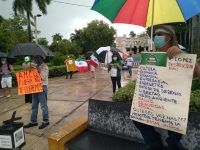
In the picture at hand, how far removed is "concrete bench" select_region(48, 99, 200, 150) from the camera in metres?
2.42

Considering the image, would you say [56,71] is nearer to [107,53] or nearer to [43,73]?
[107,53]

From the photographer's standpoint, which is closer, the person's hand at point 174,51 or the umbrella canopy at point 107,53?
the person's hand at point 174,51

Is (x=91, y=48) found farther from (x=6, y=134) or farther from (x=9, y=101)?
(x=6, y=134)

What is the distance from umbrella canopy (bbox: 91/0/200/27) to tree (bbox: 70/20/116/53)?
36.4 m

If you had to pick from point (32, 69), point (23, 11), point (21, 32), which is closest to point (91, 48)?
point (21, 32)

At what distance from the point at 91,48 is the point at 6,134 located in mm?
38053

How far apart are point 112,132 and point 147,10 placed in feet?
6.97

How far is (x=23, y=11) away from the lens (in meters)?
21.4

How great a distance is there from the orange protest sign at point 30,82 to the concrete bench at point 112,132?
1.26 m

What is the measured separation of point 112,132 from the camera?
10.2ft

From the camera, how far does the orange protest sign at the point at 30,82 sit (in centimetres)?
373

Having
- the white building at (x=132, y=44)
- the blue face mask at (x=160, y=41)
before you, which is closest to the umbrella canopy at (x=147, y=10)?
the blue face mask at (x=160, y=41)

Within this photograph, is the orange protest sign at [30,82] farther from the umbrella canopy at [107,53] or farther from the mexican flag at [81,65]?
the mexican flag at [81,65]

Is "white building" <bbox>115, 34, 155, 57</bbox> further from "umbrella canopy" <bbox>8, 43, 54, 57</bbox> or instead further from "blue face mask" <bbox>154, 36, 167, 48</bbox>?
"blue face mask" <bbox>154, 36, 167, 48</bbox>
